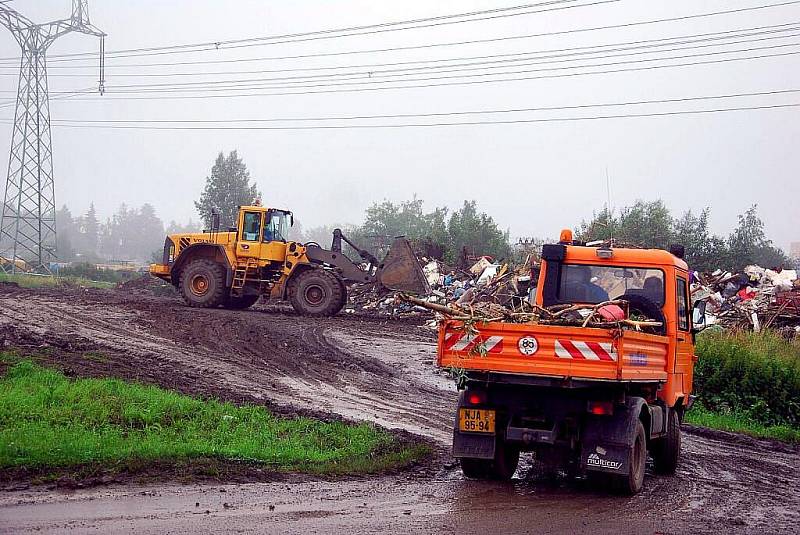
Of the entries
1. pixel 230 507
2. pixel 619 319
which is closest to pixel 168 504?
pixel 230 507

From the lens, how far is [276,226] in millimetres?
26938

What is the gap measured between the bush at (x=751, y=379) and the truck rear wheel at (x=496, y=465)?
8.41 metres

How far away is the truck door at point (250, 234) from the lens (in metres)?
26.6

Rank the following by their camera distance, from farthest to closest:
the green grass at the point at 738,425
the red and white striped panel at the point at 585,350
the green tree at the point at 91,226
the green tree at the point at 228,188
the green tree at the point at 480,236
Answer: the green tree at the point at 91,226
the green tree at the point at 228,188
the green tree at the point at 480,236
the green grass at the point at 738,425
the red and white striped panel at the point at 585,350

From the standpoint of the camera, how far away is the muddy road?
718cm

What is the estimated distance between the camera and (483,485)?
8.94m

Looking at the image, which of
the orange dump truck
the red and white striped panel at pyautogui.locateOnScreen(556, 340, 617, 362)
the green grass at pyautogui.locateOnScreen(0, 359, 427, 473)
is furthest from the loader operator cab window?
the red and white striped panel at pyautogui.locateOnScreen(556, 340, 617, 362)

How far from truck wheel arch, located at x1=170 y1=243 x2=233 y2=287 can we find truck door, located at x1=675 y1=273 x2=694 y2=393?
18.4 meters

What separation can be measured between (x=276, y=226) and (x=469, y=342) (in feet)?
63.2

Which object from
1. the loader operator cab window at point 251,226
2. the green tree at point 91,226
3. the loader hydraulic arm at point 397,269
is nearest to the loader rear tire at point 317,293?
the loader hydraulic arm at point 397,269

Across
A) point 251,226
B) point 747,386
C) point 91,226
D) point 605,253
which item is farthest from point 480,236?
point 91,226

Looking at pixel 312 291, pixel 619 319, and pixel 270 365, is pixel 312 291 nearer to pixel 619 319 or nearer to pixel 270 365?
pixel 270 365

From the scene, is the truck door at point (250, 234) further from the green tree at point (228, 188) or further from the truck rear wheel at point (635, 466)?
the green tree at point (228, 188)

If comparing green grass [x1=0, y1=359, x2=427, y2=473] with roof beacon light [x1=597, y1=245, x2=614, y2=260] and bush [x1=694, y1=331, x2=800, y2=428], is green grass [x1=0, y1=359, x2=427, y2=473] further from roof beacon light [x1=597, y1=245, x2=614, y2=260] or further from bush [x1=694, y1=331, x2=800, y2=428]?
bush [x1=694, y1=331, x2=800, y2=428]
